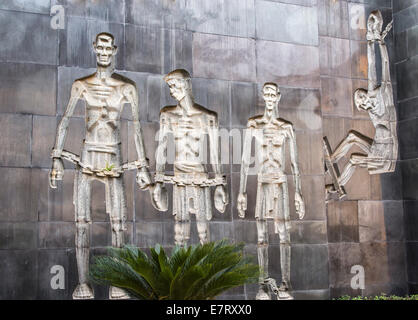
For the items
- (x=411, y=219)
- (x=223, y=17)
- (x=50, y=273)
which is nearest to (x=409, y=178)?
(x=411, y=219)

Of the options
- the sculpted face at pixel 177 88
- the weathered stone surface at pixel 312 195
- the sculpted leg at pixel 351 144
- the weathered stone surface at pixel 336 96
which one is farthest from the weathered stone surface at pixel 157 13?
the sculpted leg at pixel 351 144

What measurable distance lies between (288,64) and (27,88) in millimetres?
5242

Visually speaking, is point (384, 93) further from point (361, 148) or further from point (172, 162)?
point (172, 162)

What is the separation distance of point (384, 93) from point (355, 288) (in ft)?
14.7

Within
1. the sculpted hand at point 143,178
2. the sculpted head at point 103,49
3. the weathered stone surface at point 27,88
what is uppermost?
the sculpted head at point 103,49

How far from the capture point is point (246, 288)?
1203cm

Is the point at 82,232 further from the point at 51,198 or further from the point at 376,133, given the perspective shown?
the point at 376,133

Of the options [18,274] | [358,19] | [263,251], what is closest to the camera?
[18,274]

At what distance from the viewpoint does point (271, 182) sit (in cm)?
1241

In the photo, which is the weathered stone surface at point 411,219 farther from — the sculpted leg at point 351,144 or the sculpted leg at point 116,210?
the sculpted leg at point 116,210

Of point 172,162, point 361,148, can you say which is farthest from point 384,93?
point 172,162

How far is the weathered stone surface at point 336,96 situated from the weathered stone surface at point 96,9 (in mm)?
4820

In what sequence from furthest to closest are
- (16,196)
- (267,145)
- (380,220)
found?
(380,220) < (267,145) < (16,196)

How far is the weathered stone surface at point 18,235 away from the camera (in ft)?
34.7
